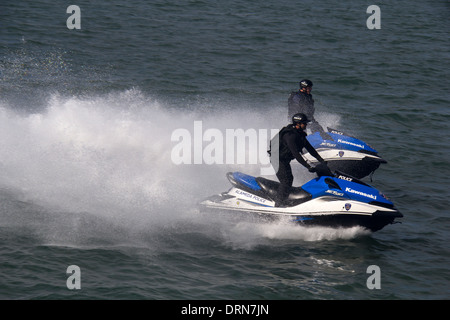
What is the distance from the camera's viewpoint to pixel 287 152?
456 inches

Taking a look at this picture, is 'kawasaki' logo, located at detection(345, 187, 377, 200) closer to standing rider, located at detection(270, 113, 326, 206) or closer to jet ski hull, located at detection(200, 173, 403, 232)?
jet ski hull, located at detection(200, 173, 403, 232)

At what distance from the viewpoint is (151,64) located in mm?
23375

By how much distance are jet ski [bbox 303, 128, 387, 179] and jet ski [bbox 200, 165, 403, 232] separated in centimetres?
319

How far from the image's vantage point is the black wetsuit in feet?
37.3

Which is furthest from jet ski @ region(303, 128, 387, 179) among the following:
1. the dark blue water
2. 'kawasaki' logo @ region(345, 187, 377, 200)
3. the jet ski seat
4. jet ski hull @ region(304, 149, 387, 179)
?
'kawasaki' logo @ region(345, 187, 377, 200)

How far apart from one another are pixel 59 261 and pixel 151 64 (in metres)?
14.3

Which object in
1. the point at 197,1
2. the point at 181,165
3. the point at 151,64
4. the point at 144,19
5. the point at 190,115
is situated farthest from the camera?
the point at 197,1

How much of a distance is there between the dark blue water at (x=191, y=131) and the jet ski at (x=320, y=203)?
0.25m

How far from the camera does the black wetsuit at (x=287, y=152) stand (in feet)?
37.3

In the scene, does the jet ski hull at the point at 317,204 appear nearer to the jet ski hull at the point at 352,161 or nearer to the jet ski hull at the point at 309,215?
the jet ski hull at the point at 309,215

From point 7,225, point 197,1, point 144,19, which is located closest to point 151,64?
point 144,19
